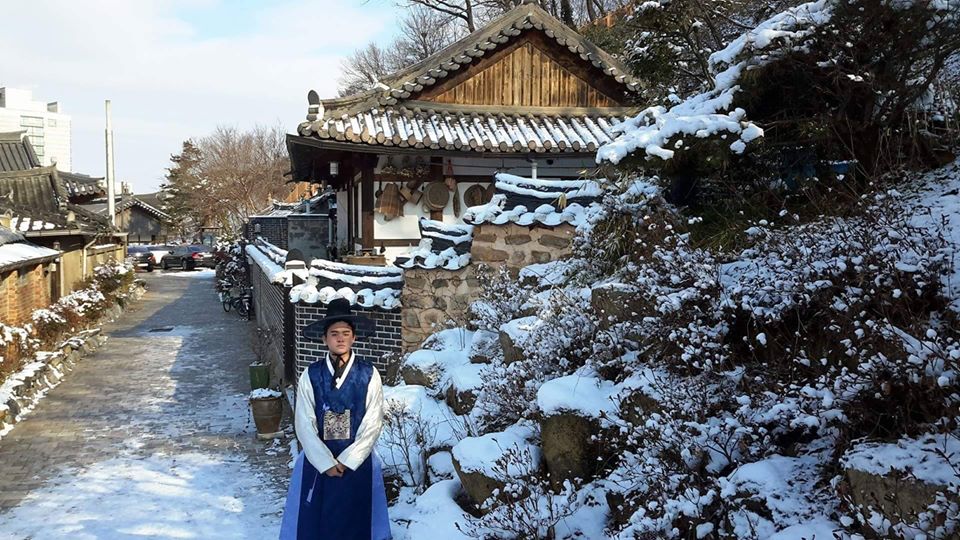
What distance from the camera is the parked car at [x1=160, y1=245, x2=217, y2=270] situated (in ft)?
132

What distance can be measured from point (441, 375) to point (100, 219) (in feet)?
59.1

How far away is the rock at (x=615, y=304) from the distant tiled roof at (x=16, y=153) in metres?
25.5

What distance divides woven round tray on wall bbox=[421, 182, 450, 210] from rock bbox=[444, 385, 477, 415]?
17.8 ft

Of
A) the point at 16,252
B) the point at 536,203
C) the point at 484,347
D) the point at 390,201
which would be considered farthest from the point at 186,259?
the point at 484,347

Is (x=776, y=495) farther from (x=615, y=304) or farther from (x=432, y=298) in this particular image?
(x=432, y=298)

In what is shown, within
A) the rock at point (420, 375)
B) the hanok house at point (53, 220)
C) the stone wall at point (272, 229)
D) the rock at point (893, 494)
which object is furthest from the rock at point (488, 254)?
the hanok house at point (53, 220)

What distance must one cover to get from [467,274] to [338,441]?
3.98 meters

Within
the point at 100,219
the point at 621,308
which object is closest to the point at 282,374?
the point at 621,308

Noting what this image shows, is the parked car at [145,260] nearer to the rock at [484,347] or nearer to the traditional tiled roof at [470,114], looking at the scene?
the traditional tiled roof at [470,114]

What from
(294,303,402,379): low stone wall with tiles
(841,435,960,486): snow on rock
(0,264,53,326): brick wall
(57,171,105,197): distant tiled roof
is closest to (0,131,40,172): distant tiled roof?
(57,171,105,197): distant tiled roof

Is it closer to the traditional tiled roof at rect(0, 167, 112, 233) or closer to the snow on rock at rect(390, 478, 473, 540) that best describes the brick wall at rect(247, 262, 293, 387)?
the snow on rock at rect(390, 478, 473, 540)

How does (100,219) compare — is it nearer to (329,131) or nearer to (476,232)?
(329,131)

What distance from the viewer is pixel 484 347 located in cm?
662

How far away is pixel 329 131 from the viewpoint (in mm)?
9906
